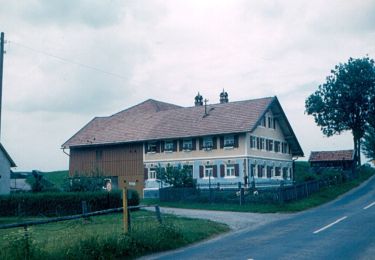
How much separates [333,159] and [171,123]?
30654mm

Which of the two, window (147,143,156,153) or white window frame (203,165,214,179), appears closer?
white window frame (203,165,214,179)

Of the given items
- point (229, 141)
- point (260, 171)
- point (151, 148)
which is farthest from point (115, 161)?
point (260, 171)

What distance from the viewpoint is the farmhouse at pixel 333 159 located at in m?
66.5

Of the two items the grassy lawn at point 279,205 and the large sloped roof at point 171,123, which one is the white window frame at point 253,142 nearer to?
the large sloped roof at point 171,123

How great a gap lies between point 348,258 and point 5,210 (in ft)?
84.0

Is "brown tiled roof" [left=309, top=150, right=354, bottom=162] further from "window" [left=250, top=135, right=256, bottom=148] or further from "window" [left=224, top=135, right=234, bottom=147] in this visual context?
"window" [left=224, top=135, right=234, bottom=147]

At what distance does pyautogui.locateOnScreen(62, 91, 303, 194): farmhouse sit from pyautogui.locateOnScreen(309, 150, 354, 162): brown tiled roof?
1584cm

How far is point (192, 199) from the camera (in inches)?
1305

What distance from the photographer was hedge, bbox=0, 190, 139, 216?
29.0 meters

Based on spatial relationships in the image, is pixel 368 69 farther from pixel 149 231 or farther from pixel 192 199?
pixel 149 231

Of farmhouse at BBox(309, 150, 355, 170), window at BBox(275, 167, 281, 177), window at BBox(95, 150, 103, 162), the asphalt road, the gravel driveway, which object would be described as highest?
window at BBox(95, 150, 103, 162)

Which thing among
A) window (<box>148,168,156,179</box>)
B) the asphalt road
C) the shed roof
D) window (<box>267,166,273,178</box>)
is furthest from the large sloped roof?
the asphalt road

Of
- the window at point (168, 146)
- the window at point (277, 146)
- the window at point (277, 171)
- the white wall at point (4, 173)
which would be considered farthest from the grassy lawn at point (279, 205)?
the white wall at point (4, 173)

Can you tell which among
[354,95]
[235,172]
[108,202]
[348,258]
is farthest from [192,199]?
[354,95]
